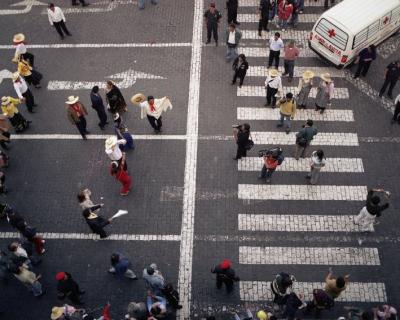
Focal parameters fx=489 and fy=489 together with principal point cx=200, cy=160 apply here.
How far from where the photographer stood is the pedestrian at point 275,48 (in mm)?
16734

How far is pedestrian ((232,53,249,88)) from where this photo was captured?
16.1 m

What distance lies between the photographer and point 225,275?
11852 mm

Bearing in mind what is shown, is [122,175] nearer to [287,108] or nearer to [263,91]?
[287,108]

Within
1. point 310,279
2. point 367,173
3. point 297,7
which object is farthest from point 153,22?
point 310,279

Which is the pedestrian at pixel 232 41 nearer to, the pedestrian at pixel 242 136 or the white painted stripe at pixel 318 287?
the pedestrian at pixel 242 136

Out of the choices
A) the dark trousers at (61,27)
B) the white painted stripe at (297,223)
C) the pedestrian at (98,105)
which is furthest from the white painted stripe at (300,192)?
the dark trousers at (61,27)

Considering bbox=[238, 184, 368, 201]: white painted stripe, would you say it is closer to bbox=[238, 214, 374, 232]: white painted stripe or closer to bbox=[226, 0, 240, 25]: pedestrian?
bbox=[238, 214, 374, 232]: white painted stripe

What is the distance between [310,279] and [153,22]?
12.0m

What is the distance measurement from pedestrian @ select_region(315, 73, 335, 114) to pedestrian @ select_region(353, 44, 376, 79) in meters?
1.69

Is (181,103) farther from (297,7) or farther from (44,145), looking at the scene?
(297,7)

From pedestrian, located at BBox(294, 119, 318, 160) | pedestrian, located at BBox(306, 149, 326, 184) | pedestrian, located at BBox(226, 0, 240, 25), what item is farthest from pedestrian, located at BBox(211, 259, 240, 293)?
pedestrian, located at BBox(226, 0, 240, 25)

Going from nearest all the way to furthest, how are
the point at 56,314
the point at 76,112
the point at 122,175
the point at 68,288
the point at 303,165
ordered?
the point at 56,314 → the point at 68,288 → the point at 122,175 → the point at 76,112 → the point at 303,165

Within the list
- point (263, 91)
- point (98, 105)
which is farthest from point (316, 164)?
point (98, 105)

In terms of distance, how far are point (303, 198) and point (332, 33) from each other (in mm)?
6058
